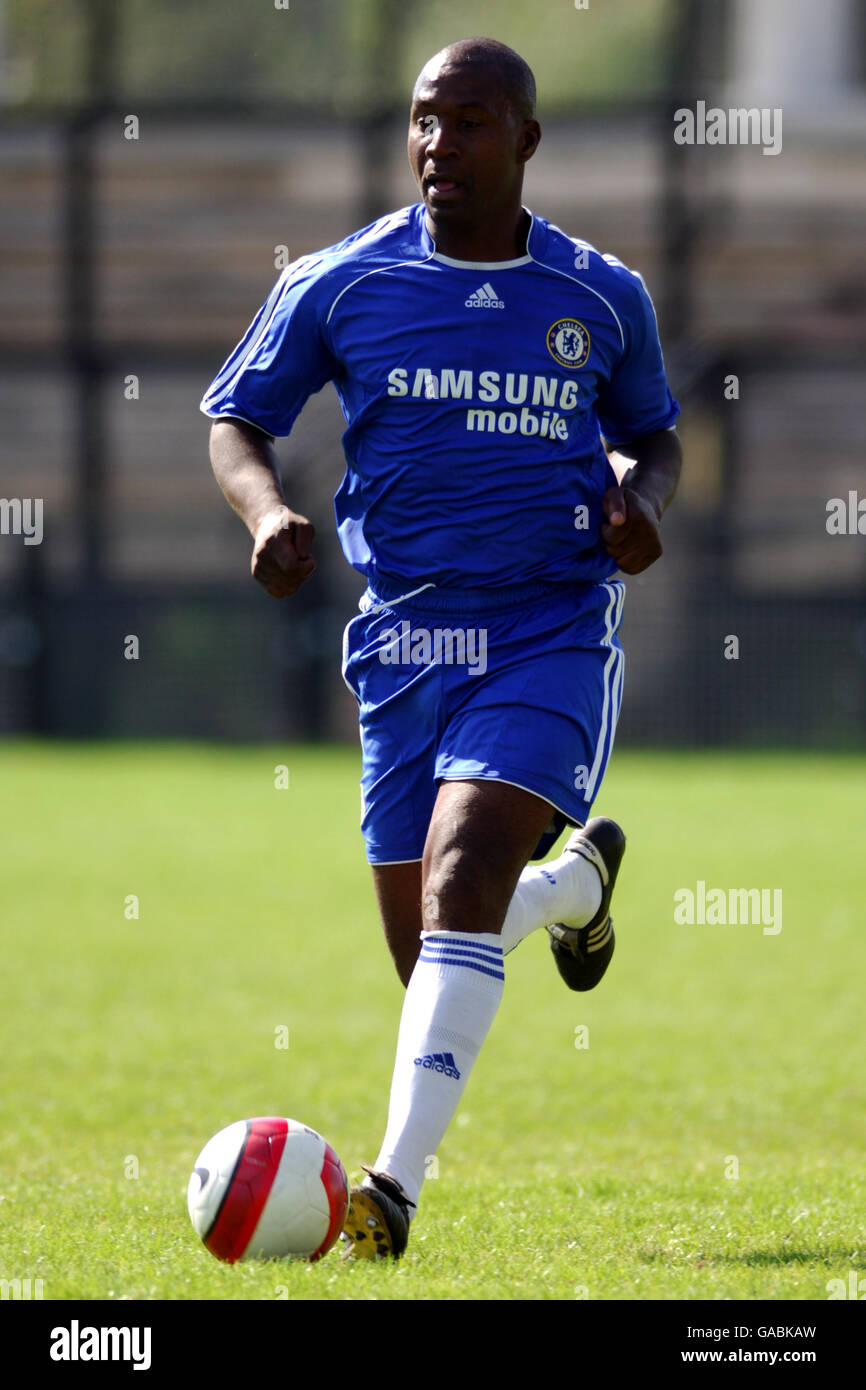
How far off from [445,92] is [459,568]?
1074 mm

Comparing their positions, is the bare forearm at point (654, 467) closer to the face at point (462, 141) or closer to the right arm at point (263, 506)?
the face at point (462, 141)

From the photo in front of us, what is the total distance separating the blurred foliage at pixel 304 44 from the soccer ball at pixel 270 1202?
24766 millimetres

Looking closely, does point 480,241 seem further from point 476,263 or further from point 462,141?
point 462,141

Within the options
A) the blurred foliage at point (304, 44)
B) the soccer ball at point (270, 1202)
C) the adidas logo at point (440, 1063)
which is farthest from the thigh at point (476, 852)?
the blurred foliage at point (304, 44)

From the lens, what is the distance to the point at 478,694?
4520mm

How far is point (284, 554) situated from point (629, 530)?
858 mm

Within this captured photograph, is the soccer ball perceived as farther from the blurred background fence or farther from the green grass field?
the blurred background fence

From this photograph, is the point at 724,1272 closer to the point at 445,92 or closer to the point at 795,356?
the point at 445,92

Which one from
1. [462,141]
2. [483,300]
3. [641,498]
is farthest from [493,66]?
[641,498]

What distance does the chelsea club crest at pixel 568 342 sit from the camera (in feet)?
15.3

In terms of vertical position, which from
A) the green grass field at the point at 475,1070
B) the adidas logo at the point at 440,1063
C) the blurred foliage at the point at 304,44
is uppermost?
the blurred foliage at the point at 304,44

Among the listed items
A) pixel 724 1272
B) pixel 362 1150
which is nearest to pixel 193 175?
pixel 362 1150

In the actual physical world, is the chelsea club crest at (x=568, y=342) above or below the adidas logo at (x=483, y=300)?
below

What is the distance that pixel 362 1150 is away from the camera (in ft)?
19.2
